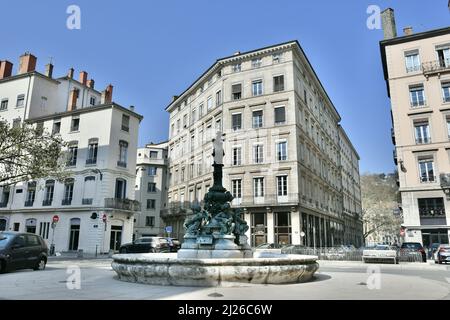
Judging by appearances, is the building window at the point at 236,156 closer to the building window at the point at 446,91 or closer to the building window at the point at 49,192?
the building window at the point at 49,192

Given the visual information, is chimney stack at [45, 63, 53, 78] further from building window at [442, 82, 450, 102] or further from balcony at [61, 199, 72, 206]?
building window at [442, 82, 450, 102]

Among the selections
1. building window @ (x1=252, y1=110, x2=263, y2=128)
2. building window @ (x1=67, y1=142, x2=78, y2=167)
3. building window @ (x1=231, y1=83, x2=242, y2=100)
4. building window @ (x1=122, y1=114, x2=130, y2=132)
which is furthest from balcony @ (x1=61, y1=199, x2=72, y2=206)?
building window @ (x1=231, y1=83, x2=242, y2=100)

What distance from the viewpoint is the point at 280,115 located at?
3694cm

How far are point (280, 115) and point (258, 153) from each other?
15.0 feet

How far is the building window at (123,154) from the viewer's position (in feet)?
114

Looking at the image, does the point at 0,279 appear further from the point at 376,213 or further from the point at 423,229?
the point at 376,213

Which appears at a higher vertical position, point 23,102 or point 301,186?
point 23,102

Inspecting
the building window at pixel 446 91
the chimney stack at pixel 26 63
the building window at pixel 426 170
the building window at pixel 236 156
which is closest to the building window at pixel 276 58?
the building window at pixel 236 156

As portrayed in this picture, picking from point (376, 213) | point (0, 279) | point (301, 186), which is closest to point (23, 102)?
point (301, 186)

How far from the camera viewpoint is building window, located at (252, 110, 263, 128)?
37625 millimetres
